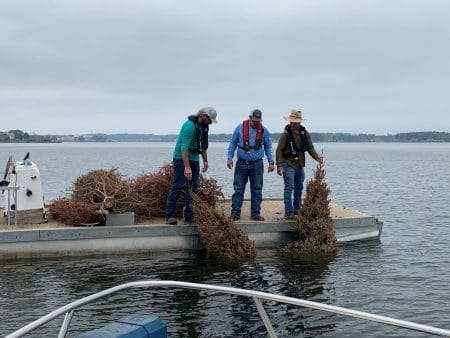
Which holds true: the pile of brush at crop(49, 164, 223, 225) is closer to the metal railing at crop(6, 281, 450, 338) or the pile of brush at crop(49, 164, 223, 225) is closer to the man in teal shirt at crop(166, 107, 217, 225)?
the man in teal shirt at crop(166, 107, 217, 225)

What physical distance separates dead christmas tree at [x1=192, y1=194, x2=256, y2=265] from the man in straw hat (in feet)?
4.81

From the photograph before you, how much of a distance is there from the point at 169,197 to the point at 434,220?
32.1 feet

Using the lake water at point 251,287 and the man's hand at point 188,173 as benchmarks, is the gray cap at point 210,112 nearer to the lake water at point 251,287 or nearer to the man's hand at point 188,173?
the man's hand at point 188,173

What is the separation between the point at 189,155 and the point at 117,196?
1.95m

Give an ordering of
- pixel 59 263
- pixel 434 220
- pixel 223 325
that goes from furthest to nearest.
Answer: pixel 434 220
pixel 59 263
pixel 223 325

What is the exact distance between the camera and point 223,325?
7.27m

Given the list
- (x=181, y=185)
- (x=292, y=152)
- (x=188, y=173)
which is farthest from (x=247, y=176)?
(x=188, y=173)

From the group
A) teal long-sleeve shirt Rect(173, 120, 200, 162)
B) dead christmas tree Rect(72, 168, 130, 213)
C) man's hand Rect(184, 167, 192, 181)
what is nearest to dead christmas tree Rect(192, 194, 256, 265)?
man's hand Rect(184, 167, 192, 181)

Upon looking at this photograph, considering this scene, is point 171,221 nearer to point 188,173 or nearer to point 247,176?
point 188,173

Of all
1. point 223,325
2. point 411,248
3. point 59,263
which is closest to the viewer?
point 223,325

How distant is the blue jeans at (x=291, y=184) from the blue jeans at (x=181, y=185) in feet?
5.95

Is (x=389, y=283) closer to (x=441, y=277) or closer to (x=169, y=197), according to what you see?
(x=441, y=277)

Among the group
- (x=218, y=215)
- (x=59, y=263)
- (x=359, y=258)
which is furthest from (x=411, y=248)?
(x=59, y=263)

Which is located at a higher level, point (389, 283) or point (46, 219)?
point (46, 219)
